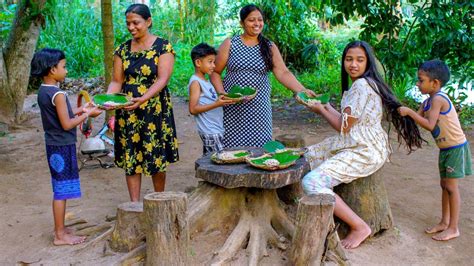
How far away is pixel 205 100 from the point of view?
4035 mm

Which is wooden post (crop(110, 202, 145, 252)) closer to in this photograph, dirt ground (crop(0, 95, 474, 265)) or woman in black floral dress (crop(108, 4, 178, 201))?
dirt ground (crop(0, 95, 474, 265))

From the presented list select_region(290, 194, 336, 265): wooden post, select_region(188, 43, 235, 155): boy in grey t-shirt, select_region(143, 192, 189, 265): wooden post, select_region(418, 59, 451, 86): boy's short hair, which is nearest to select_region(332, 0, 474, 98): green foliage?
select_region(418, 59, 451, 86): boy's short hair

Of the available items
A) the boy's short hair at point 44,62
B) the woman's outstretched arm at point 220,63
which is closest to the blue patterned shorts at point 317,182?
the woman's outstretched arm at point 220,63

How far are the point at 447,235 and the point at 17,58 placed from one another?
5.90 metres

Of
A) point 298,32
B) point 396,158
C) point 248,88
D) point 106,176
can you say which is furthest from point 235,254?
point 298,32

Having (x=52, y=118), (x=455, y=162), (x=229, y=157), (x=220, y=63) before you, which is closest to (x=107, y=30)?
(x=220, y=63)

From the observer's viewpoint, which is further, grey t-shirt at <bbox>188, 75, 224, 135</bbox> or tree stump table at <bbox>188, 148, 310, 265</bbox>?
grey t-shirt at <bbox>188, 75, 224, 135</bbox>

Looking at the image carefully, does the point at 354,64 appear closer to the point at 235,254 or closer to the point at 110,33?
the point at 235,254

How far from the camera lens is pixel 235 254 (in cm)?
321

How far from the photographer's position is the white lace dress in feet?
11.4

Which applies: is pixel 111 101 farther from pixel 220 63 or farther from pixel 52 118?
pixel 220 63

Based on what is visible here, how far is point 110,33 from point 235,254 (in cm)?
392

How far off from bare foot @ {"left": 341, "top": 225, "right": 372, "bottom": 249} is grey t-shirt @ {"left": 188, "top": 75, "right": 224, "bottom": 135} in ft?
3.96

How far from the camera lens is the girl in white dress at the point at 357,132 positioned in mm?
3480
